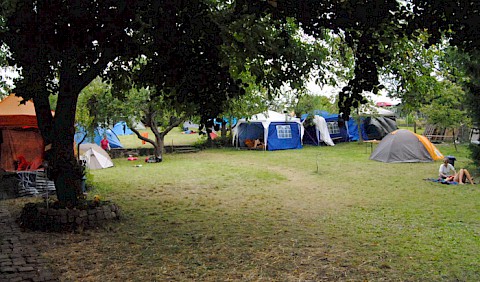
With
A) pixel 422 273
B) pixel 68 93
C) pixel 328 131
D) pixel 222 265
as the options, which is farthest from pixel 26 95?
pixel 328 131

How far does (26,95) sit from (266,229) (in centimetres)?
422

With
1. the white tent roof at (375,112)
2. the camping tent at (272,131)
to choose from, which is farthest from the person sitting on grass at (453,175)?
the white tent roof at (375,112)

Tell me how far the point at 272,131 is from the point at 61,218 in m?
17.3

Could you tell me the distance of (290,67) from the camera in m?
6.52

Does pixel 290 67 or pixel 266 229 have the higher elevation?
pixel 290 67

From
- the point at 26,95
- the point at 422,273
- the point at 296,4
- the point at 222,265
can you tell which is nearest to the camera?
the point at 296,4

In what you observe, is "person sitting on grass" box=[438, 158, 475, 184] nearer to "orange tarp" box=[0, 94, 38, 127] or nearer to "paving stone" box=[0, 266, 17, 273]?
"paving stone" box=[0, 266, 17, 273]

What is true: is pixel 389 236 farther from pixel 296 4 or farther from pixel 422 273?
pixel 296 4

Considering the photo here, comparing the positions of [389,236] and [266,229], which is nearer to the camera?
[389,236]

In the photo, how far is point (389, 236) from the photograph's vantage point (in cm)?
618

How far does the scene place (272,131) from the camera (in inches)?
907

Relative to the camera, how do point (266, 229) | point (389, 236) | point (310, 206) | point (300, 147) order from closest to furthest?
point (389, 236)
point (266, 229)
point (310, 206)
point (300, 147)

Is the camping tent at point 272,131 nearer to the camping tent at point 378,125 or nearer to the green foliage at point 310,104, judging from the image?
the green foliage at point 310,104

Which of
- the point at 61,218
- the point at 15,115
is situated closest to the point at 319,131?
the point at 15,115
